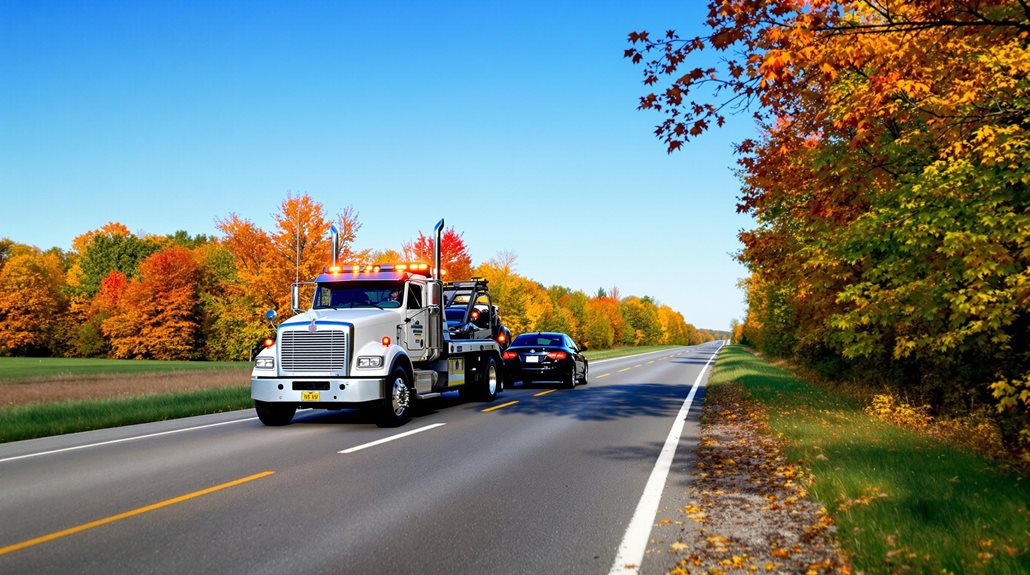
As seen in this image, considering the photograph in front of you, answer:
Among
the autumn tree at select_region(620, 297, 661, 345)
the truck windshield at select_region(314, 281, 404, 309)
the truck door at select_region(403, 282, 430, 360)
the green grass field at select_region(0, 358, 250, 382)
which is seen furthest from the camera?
the autumn tree at select_region(620, 297, 661, 345)

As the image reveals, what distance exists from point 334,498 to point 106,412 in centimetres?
1031

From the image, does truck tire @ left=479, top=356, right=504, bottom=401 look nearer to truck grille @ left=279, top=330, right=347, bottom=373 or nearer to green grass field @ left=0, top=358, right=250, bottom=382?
truck grille @ left=279, top=330, right=347, bottom=373

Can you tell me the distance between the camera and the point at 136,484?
7223mm

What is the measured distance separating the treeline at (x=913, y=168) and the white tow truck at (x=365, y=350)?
21.3 ft

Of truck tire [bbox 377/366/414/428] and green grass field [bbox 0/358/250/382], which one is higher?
green grass field [bbox 0/358/250/382]

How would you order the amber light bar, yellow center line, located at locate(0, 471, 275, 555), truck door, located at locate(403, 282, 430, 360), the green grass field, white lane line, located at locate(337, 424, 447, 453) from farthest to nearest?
1. the green grass field
2. the amber light bar
3. truck door, located at locate(403, 282, 430, 360)
4. white lane line, located at locate(337, 424, 447, 453)
5. yellow center line, located at locate(0, 471, 275, 555)

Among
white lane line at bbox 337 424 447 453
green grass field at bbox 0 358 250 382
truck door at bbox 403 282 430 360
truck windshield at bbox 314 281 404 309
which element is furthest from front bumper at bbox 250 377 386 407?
green grass field at bbox 0 358 250 382

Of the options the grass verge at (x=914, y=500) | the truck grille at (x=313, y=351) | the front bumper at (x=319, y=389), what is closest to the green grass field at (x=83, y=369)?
the front bumper at (x=319, y=389)

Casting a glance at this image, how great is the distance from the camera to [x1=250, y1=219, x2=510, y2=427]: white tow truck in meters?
11.6

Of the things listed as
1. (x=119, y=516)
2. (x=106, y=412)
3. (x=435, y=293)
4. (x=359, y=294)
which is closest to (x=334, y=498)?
(x=119, y=516)

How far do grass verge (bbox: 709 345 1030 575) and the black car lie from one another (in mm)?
11002

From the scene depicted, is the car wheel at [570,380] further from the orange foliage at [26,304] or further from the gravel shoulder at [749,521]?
the orange foliage at [26,304]

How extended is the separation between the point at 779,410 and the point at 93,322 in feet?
238

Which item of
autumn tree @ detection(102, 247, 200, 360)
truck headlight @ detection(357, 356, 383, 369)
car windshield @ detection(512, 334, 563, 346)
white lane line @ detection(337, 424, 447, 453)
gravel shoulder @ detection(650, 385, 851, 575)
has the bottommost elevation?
gravel shoulder @ detection(650, 385, 851, 575)
